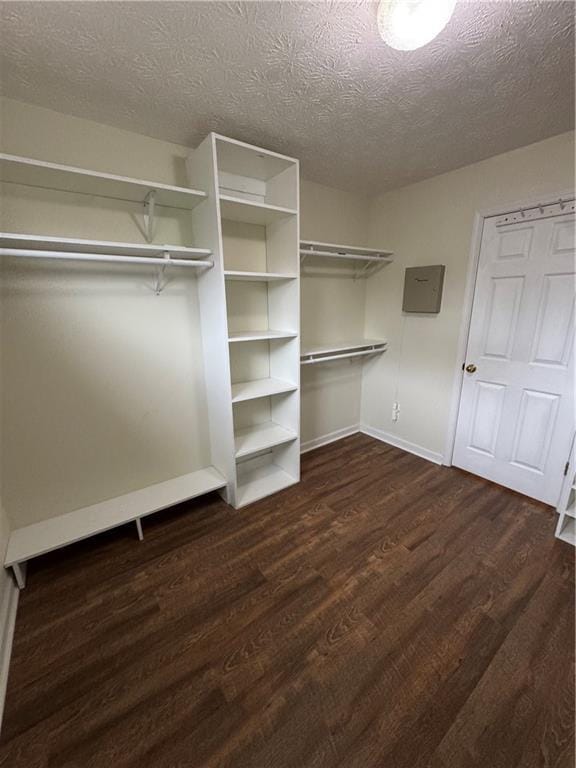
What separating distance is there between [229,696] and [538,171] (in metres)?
3.25

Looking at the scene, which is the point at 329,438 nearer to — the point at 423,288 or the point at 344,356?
the point at 344,356

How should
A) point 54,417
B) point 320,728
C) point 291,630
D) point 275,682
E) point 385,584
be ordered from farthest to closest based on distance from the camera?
point 54,417 < point 385,584 < point 291,630 < point 275,682 < point 320,728

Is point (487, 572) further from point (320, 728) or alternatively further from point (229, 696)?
point (229, 696)

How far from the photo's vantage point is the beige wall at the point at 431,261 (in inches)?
79.1

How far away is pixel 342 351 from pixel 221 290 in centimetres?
143

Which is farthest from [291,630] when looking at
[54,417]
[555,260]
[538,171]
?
[538,171]

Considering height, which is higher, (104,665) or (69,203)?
(69,203)

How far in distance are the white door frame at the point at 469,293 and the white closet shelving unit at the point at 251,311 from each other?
136 cm

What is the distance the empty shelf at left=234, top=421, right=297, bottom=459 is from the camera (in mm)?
2201

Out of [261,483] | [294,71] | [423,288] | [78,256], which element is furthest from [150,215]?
[423,288]

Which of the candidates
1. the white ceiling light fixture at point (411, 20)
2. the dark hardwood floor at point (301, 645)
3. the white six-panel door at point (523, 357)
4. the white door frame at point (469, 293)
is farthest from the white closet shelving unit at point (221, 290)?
the white six-panel door at point (523, 357)

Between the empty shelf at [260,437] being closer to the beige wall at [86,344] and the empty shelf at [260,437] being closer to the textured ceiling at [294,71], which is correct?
the beige wall at [86,344]

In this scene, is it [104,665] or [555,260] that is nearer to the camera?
[104,665]

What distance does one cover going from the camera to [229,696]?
1178 millimetres
